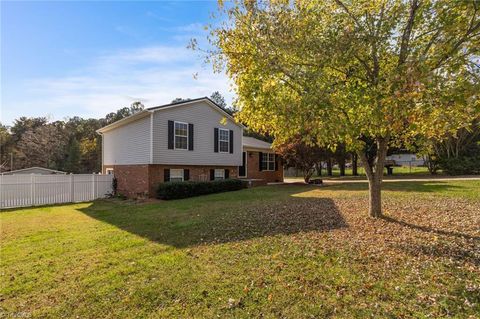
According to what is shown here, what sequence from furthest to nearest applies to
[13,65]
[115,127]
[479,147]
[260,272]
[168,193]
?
1. [479,147]
2. [115,127]
3. [168,193]
4. [13,65]
5. [260,272]

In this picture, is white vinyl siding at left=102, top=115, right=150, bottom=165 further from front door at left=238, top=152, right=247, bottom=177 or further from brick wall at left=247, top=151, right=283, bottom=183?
brick wall at left=247, top=151, right=283, bottom=183

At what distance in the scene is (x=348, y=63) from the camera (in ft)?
21.0

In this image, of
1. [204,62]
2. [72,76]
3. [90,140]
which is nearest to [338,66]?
[204,62]

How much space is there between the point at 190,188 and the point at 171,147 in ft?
8.66

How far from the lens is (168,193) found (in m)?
14.5

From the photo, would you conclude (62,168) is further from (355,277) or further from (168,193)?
(355,277)

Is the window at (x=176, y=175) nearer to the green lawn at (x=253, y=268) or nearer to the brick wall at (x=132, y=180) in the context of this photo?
the brick wall at (x=132, y=180)

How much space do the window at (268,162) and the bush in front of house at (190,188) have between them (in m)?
6.19

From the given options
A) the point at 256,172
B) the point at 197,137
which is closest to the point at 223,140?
the point at 197,137

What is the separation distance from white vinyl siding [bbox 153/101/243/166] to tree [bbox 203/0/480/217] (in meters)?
9.16

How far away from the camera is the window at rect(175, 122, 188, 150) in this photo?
16594 mm

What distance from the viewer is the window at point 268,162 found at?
23.9 meters

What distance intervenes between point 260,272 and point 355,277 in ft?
4.55

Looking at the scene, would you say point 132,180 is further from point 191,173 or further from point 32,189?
point 32,189
